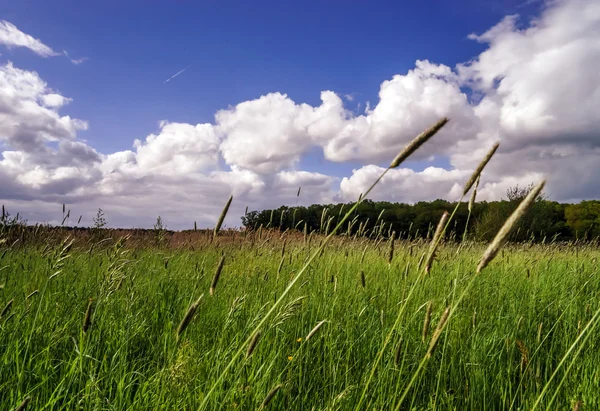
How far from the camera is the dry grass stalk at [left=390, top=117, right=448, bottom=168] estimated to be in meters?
0.99

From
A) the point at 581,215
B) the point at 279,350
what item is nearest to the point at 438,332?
the point at 279,350

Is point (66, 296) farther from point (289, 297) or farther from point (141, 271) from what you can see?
point (289, 297)

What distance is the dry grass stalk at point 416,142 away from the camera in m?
0.99

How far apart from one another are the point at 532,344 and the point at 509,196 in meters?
28.7

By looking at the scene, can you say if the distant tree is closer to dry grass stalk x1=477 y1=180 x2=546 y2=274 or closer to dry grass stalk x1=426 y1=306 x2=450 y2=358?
dry grass stalk x1=426 y1=306 x2=450 y2=358

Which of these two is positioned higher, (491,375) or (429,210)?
(429,210)

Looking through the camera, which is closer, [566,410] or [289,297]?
[566,410]

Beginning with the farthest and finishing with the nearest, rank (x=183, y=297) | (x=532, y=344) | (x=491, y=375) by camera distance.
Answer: (x=183, y=297)
(x=532, y=344)
(x=491, y=375)

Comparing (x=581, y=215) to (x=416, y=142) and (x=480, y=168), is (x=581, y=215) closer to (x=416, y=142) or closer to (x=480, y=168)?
(x=480, y=168)

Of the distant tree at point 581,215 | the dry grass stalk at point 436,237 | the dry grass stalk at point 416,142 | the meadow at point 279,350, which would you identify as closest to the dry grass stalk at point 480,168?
the meadow at point 279,350

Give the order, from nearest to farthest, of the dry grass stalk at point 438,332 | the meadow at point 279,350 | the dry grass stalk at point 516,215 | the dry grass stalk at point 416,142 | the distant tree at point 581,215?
the dry grass stalk at point 516,215, the dry grass stalk at point 416,142, the dry grass stalk at point 438,332, the meadow at point 279,350, the distant tree at point 581,215

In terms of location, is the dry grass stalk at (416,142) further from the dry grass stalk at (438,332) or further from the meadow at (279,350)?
the dry grass stalk at (438,332)

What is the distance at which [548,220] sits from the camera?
2902 cm

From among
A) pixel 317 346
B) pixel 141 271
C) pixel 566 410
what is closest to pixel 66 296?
pixel 141 271
